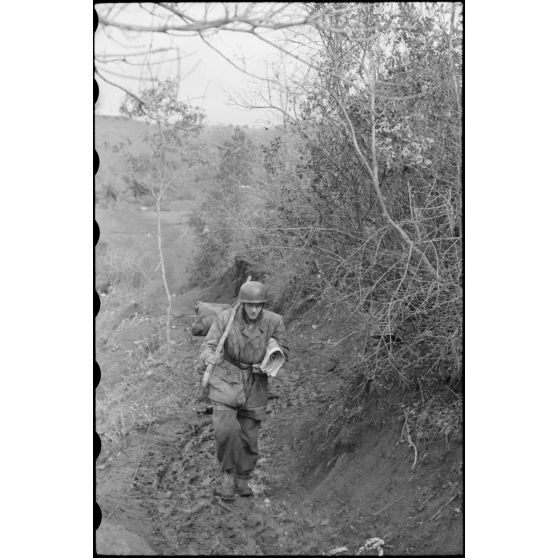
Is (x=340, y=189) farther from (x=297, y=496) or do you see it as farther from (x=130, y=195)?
(x=130, y=195)

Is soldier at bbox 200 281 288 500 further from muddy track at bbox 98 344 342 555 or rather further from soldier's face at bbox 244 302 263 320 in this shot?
muddy track at bbox 98 344 342 555

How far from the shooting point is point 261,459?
20.3ft

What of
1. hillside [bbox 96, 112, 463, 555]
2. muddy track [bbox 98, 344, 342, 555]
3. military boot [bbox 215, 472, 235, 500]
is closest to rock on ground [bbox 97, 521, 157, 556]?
hillside [bbox 96, 112, 463, 555]

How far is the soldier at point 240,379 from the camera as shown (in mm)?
5418

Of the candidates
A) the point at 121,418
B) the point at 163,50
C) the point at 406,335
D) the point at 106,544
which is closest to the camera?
the point at 163,50

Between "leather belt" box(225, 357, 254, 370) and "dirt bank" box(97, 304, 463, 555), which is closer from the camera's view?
"dirt bank" box(97, 304, 463, 555)

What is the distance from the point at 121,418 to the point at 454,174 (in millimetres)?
3675

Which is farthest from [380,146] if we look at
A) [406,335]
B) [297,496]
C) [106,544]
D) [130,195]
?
[130,195]

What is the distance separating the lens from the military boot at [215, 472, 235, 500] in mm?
5586

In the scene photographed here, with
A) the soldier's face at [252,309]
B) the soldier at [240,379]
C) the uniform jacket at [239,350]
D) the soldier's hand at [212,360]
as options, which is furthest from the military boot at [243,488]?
the soldier's face at [252,309]

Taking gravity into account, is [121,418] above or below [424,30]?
below

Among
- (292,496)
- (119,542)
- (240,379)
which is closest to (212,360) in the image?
(240,379)

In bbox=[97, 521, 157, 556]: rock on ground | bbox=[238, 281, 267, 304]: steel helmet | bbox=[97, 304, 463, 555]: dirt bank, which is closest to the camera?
bbox=[97, 521, 157, 556]: rock on ground

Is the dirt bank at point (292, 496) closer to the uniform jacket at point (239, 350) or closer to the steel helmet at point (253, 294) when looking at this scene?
the uniform jacket at point (239, 350)
